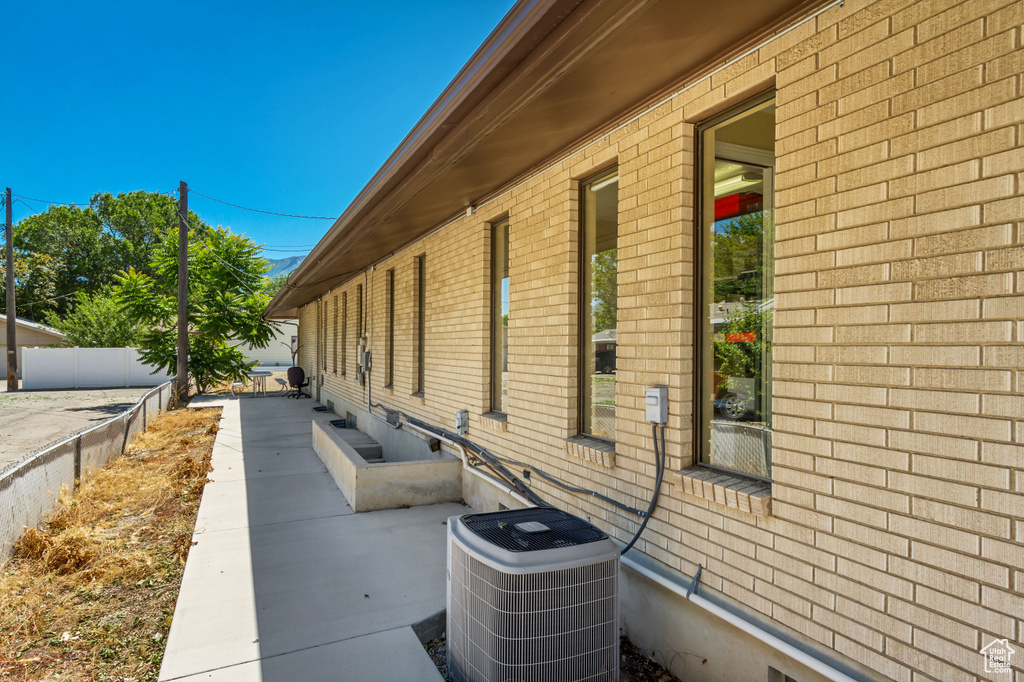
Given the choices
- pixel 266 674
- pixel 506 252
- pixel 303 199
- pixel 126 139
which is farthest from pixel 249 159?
pixel 266 674

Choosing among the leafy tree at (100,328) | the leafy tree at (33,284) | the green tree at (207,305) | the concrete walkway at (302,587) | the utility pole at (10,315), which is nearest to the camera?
the concrete walkway at (302,587)

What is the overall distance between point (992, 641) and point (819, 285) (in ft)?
4.50

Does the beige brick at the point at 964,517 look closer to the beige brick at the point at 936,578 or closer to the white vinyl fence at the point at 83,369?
the beige brick at the point at 936,578

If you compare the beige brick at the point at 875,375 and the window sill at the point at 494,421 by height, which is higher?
the beige brick at the point at 875,375

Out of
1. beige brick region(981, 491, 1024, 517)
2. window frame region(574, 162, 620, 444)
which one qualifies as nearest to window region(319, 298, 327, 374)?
window frame region(574, 162, 620, 444)

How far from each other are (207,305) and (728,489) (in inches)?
869

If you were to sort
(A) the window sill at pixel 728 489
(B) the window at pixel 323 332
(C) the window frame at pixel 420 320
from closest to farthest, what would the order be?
(A) the window sill at pixel 728 489 → (C) the window frame at pixel 420 320 → (B) the window at pixel 323 332

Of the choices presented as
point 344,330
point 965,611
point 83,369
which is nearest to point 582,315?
point 965,611

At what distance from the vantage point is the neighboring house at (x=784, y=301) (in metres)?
1.89

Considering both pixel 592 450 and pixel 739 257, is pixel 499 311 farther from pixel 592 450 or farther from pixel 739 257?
pixel 739 257

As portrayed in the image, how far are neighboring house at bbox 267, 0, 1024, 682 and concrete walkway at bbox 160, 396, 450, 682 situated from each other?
1368 mm

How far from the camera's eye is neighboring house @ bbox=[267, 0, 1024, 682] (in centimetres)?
189

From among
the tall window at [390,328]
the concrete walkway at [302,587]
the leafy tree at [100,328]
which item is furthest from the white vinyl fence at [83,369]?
the concrete walkway at [302,587]

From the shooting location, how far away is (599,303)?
425 cm
